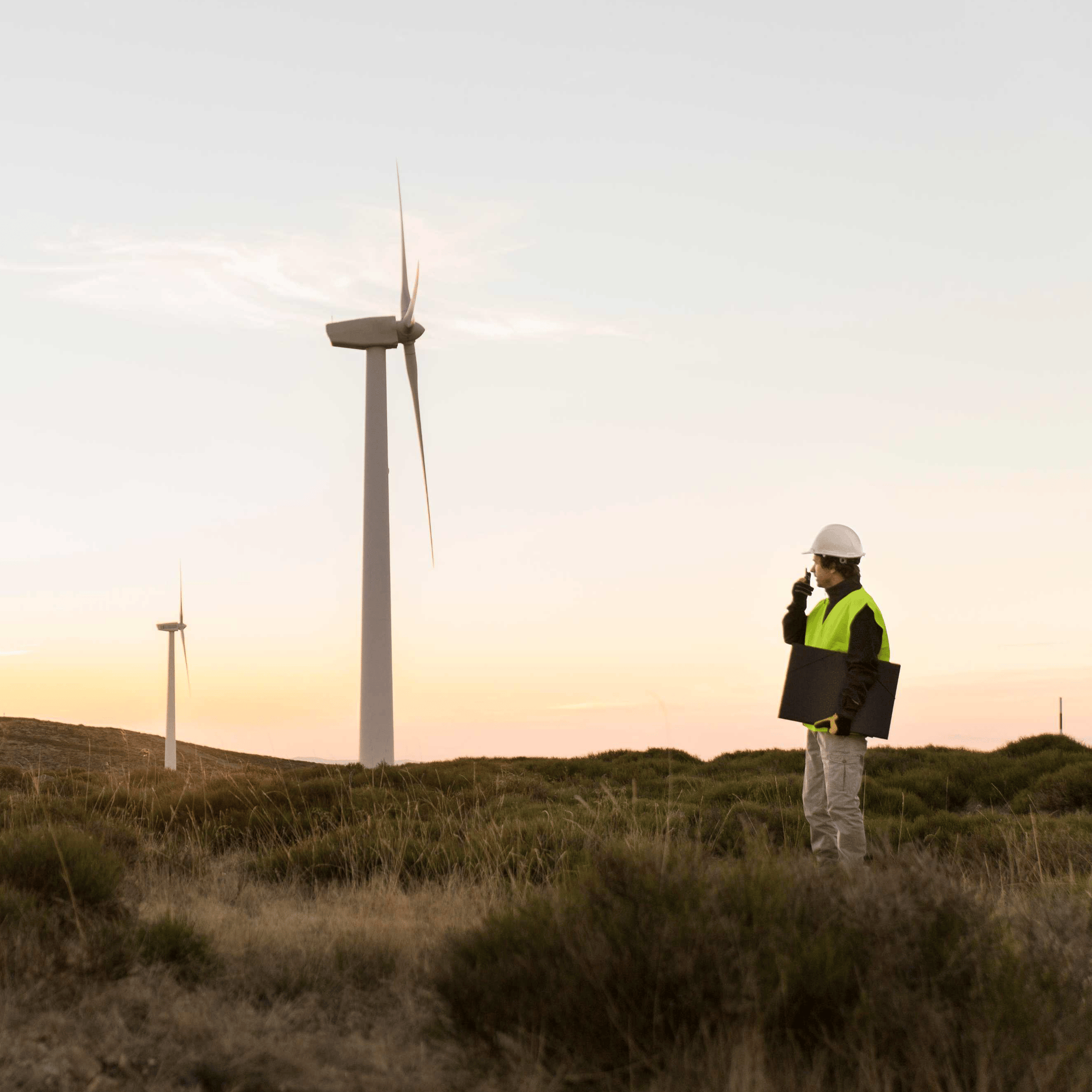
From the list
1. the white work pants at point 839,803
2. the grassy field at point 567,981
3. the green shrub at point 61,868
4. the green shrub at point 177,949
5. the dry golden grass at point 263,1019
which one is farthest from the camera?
the white work pants at point 839,803

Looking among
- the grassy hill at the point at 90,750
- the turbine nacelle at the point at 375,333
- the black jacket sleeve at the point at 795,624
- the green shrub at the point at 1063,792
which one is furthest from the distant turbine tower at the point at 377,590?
the black jacket sleeve at the point at 795,624

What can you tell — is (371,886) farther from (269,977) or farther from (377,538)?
(377,538)

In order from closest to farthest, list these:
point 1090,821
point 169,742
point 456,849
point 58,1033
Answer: point 58,1033
point 456,849
point 1090,821
point 169,742

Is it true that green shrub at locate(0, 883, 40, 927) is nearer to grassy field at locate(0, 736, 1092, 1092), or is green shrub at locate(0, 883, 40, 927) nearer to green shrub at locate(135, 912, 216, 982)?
grassy field at locate(0, 736, 1092, 1092)

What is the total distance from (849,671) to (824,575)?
3.48 ft

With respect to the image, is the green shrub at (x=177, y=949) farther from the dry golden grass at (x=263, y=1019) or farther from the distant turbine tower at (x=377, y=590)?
the distant turbine tower at (x=377, y=590)

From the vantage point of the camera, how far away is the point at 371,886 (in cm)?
898

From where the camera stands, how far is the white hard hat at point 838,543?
372 inches

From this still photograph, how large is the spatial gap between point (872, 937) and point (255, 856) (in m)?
8.41

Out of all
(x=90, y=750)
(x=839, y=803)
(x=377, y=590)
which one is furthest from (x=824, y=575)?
(x=90, y=750)

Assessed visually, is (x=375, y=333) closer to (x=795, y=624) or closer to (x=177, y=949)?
(x=795, y=624)

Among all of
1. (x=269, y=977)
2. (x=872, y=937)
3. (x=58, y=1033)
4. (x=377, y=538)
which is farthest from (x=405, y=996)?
(x=377, y=538)

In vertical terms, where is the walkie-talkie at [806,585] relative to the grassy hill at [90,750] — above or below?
above

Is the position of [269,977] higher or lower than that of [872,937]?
lower
